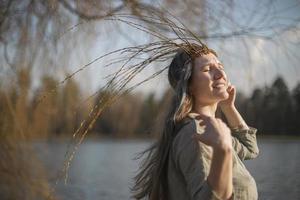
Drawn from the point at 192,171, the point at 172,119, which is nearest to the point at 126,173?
the point at 172,119

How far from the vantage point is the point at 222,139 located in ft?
3.07

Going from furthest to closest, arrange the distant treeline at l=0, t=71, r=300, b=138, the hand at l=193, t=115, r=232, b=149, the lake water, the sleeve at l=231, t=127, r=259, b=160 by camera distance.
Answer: the distant treeline at l=0, t=71, r=300, b=138
the lake water
the sleeve at l=231, t=127, r=259, b=160
the hand at l=193, t=115, r=232, b=149

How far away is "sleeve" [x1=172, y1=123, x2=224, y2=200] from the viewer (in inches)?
39.3

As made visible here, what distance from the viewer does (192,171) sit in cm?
105

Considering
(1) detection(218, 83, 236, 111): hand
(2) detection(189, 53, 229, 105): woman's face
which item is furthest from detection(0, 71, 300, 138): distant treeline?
(2) detection(189, 53, 229, 105): woman's face

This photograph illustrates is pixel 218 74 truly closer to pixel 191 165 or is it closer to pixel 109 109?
pixel 191 165

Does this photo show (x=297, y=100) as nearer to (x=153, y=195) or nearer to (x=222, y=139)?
(x=153, y=195)

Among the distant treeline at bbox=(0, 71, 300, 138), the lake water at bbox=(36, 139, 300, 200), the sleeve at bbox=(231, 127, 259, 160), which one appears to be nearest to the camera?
the sleeve at bbox=(231, 127, 259, 160)

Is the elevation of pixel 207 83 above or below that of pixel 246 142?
above

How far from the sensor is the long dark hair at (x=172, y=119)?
3.84 feet

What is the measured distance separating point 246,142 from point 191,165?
33 centimetres

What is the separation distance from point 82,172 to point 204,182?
244 centimetres

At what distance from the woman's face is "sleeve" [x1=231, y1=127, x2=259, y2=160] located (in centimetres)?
18

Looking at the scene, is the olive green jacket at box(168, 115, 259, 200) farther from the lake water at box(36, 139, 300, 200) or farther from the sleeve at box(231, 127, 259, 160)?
the lake water at box(36, 139, 300, 200)
